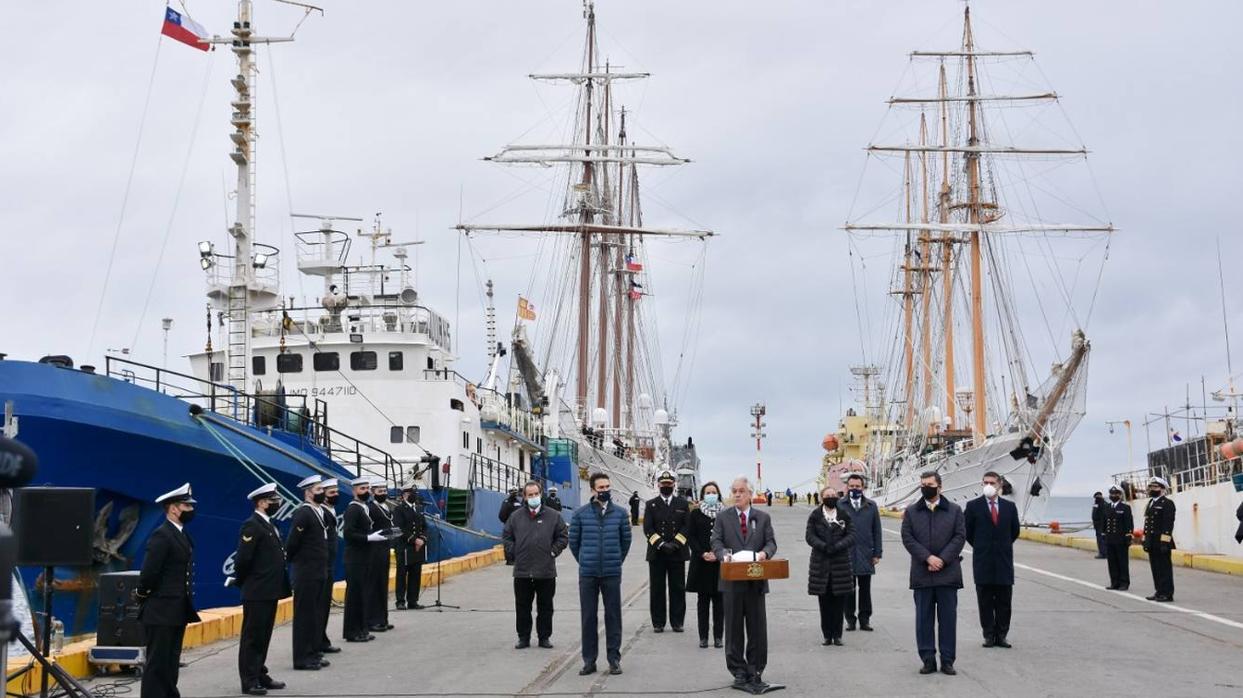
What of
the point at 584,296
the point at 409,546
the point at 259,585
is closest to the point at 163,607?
the point at 259,585

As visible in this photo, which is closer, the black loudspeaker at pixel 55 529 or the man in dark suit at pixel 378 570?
the black loudspeaker at pixel 55 529

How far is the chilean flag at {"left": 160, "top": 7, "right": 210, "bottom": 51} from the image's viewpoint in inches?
879

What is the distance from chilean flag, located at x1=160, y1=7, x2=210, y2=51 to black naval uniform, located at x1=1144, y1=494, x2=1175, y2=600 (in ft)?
56.2

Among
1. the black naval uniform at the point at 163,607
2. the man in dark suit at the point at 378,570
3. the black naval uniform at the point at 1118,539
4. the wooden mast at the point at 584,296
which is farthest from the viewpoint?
the wooden mast at the point at 584,296

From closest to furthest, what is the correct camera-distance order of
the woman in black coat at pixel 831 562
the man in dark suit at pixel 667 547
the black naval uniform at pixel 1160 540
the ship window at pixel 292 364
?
the woman in black coat at pixel 831 562 → the man in dark suit at pixel 667 547 → the black naval uniform at pixel 1160 540 → the ship window at pixel 292 364

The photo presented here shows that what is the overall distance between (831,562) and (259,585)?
17.6 ft

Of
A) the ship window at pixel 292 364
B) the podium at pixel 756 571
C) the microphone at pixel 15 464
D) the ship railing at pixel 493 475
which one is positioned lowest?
the podium at pixel 756 571

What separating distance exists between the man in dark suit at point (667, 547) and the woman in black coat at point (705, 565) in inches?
6.3

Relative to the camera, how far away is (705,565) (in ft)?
42.4

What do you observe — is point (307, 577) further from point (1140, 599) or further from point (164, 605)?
point (1140, 599)

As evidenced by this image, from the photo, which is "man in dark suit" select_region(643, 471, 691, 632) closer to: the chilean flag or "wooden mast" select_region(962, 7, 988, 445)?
the chilean flag

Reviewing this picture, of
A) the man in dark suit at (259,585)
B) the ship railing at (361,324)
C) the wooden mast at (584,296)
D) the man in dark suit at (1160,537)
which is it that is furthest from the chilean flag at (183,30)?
the wooden mast at (584,296)

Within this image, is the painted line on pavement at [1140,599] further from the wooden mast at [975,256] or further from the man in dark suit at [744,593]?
the wooden mast at [975,256]

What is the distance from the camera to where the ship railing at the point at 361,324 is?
29516 millimetres
